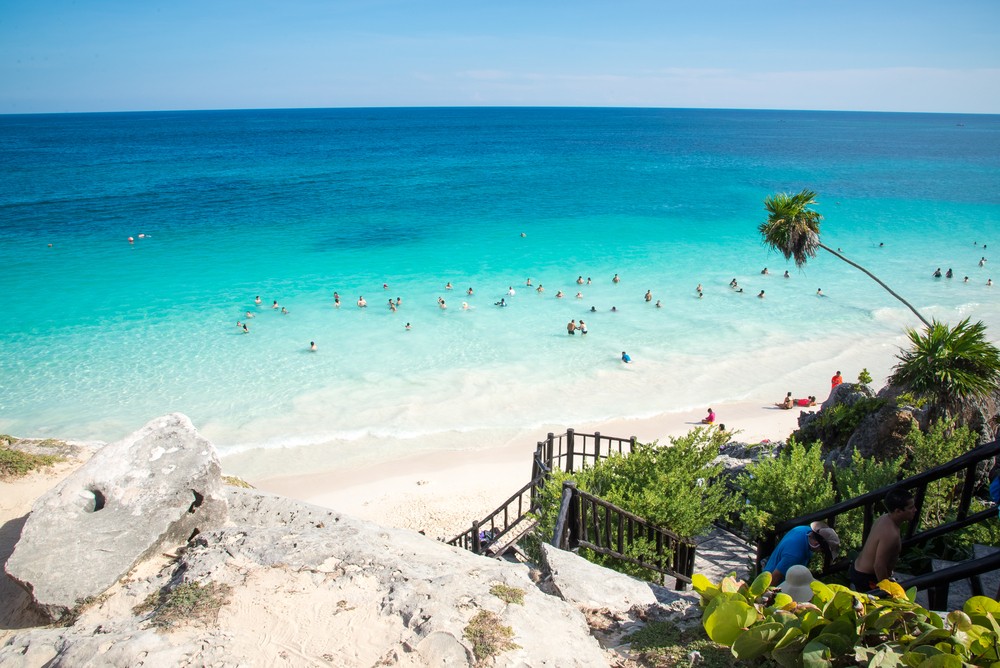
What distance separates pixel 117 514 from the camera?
7.51m

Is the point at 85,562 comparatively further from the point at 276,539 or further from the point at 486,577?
the point at 486,577

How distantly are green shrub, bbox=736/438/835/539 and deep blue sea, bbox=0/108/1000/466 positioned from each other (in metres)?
14.2

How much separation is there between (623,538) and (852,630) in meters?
4.31

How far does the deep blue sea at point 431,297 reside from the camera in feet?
79.4

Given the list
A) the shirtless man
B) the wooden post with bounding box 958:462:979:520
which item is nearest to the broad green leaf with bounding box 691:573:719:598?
the shirtless man

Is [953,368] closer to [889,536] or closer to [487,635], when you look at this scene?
[889,536]

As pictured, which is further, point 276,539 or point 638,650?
point 276,539

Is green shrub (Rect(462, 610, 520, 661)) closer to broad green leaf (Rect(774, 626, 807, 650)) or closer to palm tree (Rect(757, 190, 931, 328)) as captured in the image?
broad green leaf (Rect(774, 626, 807, 650))

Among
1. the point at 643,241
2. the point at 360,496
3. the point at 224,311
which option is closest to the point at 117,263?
the point at 224,311

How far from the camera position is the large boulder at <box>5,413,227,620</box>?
22.6 ft

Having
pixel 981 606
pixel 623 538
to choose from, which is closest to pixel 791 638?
pixel 981 606

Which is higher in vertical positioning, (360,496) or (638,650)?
(638,650)

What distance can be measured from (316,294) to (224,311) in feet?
17.0

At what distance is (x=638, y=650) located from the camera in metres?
5.25
